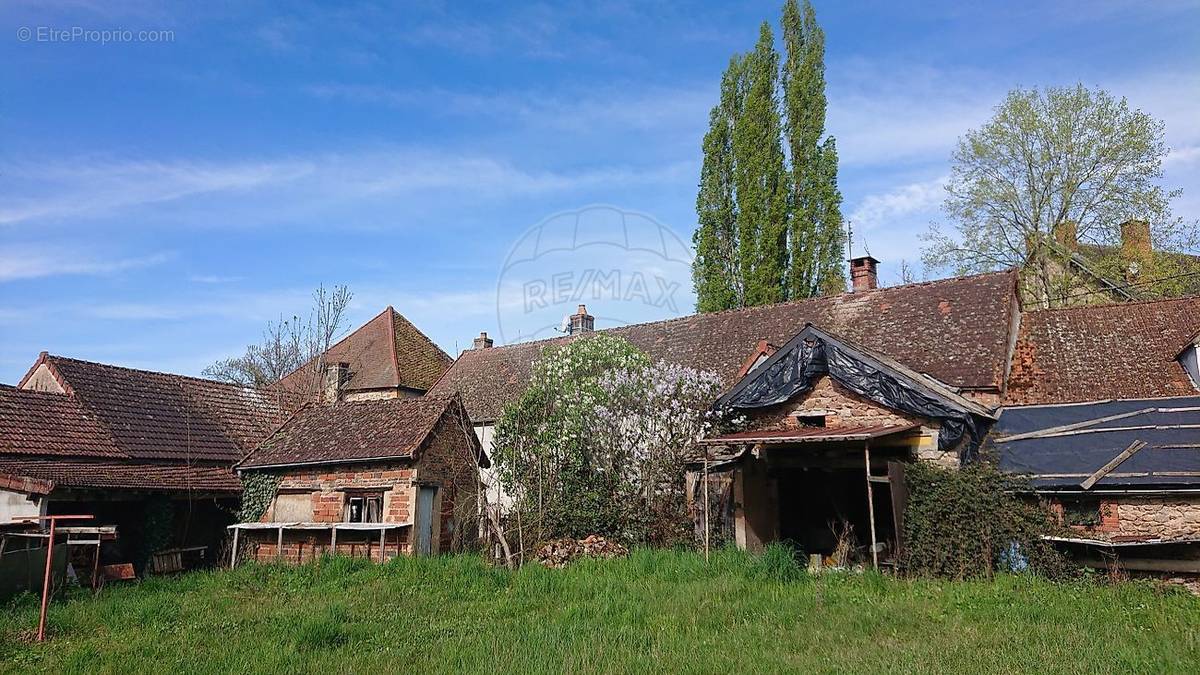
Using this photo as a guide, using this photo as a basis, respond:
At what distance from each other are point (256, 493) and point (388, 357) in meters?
12.7

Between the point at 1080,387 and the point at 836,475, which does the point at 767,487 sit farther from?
the point at 1080,387

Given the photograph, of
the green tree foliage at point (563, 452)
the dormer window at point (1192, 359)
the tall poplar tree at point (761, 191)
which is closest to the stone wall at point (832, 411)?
the green tree foliage at point (563, 452)

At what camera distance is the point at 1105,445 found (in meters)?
14.2

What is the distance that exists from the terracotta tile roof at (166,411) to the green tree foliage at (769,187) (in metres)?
16.3

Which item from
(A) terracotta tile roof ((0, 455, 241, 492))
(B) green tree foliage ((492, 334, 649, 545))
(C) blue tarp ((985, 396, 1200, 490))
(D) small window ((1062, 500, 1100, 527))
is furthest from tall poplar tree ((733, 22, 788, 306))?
(A) terracotta tile roof ((0, 455, 241, 492))

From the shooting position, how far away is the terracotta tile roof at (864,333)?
1852 centimetres

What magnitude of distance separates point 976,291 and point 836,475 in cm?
702

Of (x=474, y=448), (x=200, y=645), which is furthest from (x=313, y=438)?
(x=200, y=645)

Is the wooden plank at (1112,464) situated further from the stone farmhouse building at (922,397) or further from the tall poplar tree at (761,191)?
the tall poplar tree at (761,191)

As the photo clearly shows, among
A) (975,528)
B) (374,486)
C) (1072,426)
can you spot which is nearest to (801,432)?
(975,528)

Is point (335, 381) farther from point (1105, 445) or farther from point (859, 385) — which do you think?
point (1105, 445)

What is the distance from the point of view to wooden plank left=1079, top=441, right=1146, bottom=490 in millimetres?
13188

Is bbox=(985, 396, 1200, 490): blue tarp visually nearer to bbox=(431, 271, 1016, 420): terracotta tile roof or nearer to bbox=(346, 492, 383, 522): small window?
bbox=(431, 271, 1016, 420): terracotta tile roof

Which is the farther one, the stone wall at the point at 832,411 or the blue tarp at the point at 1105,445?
the stone wall at the point at 832,411
